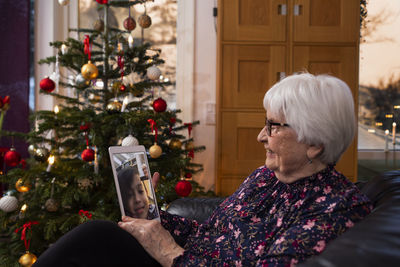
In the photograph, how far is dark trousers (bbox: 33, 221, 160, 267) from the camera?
3.81 ft

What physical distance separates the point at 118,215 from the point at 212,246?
1.09 m

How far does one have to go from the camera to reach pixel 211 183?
346 cm

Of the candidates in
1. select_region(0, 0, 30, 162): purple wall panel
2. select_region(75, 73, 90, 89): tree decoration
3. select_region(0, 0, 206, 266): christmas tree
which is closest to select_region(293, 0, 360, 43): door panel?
select_region(0, 0, 206, 266): christmas tree

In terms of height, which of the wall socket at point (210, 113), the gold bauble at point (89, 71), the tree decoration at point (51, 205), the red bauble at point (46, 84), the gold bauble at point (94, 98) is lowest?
the tree decoration at point (51, 205)

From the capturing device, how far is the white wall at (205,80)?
3.43 metres

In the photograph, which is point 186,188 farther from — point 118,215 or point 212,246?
point 212,246

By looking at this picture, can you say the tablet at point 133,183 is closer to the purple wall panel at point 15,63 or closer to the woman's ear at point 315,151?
the woman's ear at point 315,151

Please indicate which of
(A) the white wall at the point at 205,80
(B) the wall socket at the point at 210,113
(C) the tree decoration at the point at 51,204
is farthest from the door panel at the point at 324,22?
(C) the tree decoration at the point at 51,204

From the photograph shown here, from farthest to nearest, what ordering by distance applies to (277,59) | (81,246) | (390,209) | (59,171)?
(277,59), (59,171), (81,246), (390,209)

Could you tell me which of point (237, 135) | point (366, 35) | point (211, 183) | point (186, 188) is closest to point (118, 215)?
point (186, 188)

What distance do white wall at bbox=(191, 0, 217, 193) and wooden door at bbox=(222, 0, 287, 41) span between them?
0.63m

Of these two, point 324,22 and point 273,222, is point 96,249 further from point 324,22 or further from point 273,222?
point 324,22

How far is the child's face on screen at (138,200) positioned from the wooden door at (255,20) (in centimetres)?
178

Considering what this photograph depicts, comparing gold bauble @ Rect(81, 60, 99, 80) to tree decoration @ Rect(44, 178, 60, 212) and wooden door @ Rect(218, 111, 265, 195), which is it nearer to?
tree decoration @ Rect(44, 178, 60, 212)
